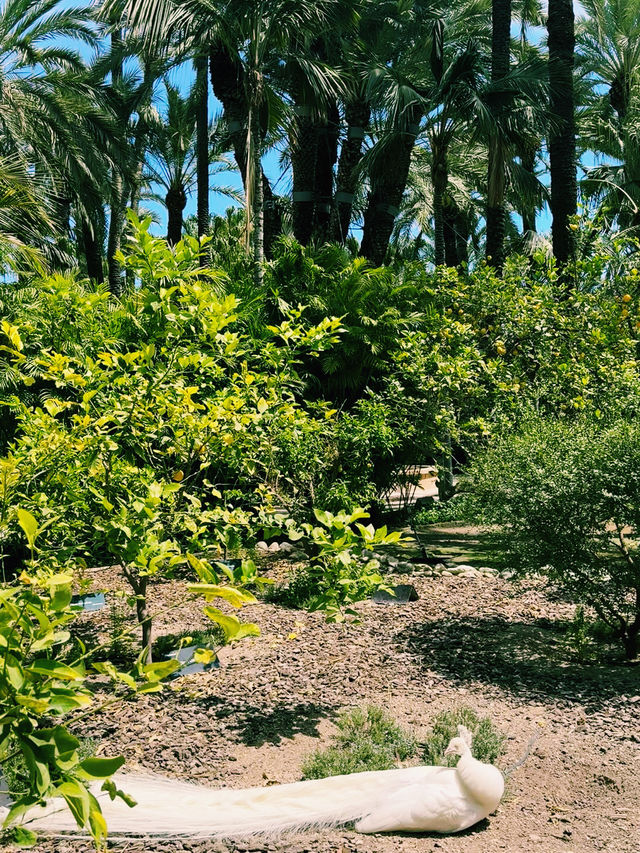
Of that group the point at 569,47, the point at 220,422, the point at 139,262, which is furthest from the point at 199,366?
the point at 569,47

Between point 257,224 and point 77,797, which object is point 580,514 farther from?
point 257,224

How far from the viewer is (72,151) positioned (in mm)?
15844

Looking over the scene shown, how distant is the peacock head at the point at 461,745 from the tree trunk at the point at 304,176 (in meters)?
11.7

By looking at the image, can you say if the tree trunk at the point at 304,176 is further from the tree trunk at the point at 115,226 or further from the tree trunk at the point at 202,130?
the tree trunk at the point at 115,226

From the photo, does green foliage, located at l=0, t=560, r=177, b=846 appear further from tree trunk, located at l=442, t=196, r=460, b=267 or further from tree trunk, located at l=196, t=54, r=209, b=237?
tree trunk, located at l=442, t=196, r=460, b=267

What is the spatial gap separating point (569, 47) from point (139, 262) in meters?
10.4

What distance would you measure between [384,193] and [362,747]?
1236 cm

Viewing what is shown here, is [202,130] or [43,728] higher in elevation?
[202,130]

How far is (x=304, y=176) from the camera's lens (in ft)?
47.4

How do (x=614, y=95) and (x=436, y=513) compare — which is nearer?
(x=436, y=513)

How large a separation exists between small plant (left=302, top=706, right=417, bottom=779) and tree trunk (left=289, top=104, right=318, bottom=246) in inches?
439

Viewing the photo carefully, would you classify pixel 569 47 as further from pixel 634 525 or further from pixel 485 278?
pixel 634 525

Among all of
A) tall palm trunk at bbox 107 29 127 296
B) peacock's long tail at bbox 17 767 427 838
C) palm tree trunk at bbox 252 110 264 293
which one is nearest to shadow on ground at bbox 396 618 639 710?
peacock's long tail at bbox 17 767 427 838

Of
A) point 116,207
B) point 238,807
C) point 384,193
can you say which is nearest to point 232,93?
point 384,193
